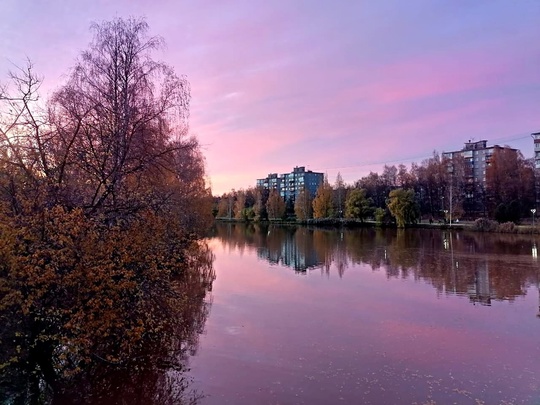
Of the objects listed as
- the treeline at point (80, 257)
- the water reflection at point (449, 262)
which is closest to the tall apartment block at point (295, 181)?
the water reflection at point (449, 262)

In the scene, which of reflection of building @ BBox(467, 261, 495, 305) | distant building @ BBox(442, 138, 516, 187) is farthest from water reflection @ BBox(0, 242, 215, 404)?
distant building @ BBox(442, 138, 516, 187)

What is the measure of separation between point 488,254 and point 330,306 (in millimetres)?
18933

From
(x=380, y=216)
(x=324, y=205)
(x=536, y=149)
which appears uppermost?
Result: (x=536, y=149)

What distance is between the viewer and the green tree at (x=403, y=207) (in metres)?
59.6

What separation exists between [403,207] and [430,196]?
1382 centimetres

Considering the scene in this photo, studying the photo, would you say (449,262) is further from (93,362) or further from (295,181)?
(295,181)

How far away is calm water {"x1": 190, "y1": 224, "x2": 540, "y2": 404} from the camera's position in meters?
8.12

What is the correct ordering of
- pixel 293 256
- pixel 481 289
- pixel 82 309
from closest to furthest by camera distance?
pixel 82 309
pixel 481 289
pixel 293 256

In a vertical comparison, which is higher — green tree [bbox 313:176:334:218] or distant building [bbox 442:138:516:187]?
distant building [bbox 442:138:516:187]

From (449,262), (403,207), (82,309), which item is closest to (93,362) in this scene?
(82,309)

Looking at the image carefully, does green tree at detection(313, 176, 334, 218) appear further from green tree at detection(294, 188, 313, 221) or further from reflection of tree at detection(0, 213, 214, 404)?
reflection of tree at detection(0, 213, 214, 404)

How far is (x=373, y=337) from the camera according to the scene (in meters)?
11.3

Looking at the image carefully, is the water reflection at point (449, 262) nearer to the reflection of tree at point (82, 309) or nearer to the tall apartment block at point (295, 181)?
the reflection of tree at point (82, 309)

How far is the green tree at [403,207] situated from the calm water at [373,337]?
3726cm
